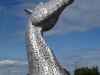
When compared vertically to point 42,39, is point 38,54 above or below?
below

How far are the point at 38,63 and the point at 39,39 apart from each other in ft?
2.19

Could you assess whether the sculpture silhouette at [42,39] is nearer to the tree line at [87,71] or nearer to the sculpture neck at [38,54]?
the sculpture neck at [38,54]

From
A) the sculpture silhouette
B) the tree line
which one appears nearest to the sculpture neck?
the sculpture silhouette

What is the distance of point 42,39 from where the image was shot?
27.1ft

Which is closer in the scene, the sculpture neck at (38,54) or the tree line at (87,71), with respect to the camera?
the sculpture neck at (38,54)

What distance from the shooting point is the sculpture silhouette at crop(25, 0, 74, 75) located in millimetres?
7918

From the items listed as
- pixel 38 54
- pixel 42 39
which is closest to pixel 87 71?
pixel 42 39

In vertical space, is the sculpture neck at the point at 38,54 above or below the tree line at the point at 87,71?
below

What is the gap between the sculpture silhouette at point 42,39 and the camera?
792cm

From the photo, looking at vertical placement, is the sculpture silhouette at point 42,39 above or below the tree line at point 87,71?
below

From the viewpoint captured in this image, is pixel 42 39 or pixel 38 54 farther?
pixel 42 39

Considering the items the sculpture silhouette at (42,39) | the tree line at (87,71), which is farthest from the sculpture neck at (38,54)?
the tree line at (87,71)

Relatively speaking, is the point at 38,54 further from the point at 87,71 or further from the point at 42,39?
the point at 87,71

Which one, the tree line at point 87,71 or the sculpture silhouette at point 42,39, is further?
the tree line at point 87,71
